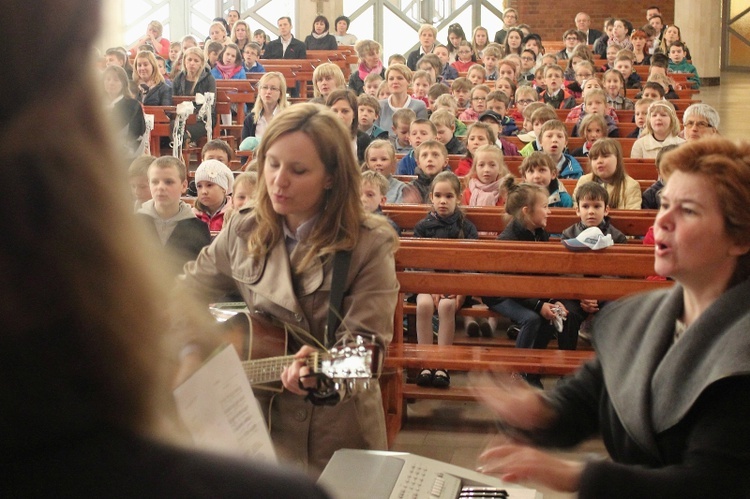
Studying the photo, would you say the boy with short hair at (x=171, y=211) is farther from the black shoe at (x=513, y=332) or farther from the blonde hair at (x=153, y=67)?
the blonde hair at (x=153, y=67)

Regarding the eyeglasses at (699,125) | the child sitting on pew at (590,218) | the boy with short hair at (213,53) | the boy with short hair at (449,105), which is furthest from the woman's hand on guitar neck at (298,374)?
the boy with short hair at (213,53)

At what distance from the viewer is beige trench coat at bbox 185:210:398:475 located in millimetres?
2867

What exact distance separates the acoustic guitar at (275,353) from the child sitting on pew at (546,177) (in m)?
4.38

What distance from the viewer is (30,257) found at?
1.84 ft

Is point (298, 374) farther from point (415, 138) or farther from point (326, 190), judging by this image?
point (415, 138)

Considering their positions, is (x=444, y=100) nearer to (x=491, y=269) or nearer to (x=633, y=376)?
(x=491, y=269)

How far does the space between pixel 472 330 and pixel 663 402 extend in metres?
4.57

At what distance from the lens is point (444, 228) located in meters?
6.34

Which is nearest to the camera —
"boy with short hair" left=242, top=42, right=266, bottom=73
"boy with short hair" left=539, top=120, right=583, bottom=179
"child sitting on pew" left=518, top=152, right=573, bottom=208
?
"child sitting on pew" left=518, top=152, right=573, bottom=208

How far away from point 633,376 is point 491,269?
117 inches

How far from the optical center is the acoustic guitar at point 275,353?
2.42 metres

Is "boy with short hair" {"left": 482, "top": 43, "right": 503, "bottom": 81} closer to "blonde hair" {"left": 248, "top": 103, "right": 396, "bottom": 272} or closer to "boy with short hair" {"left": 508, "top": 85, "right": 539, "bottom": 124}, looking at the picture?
"boy with short hair" {"left": 508, "top": 85, "right": 539, "bottom": 124}

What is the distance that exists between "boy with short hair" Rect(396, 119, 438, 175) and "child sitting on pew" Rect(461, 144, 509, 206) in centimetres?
108

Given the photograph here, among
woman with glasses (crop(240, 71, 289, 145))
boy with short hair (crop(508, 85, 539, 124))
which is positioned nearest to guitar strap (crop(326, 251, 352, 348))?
Result: woman with glasses (crop(240, 71, 289, 145))
